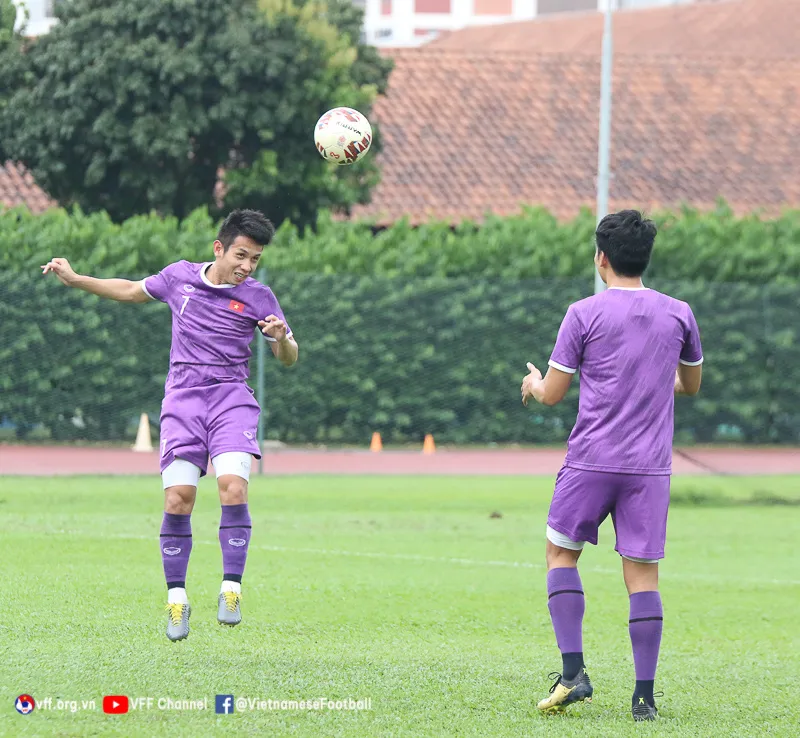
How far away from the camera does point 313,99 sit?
1083 inches

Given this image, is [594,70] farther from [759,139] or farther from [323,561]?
[323,561]

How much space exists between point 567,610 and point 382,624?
2.59 meters

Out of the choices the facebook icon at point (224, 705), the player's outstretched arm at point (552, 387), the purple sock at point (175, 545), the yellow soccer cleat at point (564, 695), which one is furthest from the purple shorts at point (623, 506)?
the purple sock at point (175, 545)

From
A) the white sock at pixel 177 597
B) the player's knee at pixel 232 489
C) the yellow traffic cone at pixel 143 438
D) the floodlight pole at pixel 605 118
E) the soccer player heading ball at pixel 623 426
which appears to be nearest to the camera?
the soccer player heading ball at pixel 623 426

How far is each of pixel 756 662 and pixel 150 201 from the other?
21.0 metres

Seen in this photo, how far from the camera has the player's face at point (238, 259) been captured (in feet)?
25.8

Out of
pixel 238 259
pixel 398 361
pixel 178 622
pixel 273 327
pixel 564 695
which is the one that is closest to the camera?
pixel 564 695

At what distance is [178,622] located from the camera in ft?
24.7

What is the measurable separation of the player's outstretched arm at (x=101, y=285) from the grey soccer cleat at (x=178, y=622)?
1611 mm

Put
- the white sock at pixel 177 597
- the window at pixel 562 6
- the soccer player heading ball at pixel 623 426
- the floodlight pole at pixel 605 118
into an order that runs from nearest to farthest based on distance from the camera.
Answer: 1. the soccer player heading ball at pixel 623 426
2. the white sock at pixel 177 597
3. the floodlight pole at pixel 605 118
4. the window at pixel 562 6

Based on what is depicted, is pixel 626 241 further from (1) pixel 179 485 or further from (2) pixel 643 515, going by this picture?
(1) pixel 179 485

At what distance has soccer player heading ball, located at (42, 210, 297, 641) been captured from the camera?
778cm

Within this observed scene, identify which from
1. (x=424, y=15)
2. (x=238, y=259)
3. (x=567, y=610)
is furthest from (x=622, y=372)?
(x=424, y=15)

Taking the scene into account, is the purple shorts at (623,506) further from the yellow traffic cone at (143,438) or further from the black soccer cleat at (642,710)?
the yellow traffic cone at (143,438)
